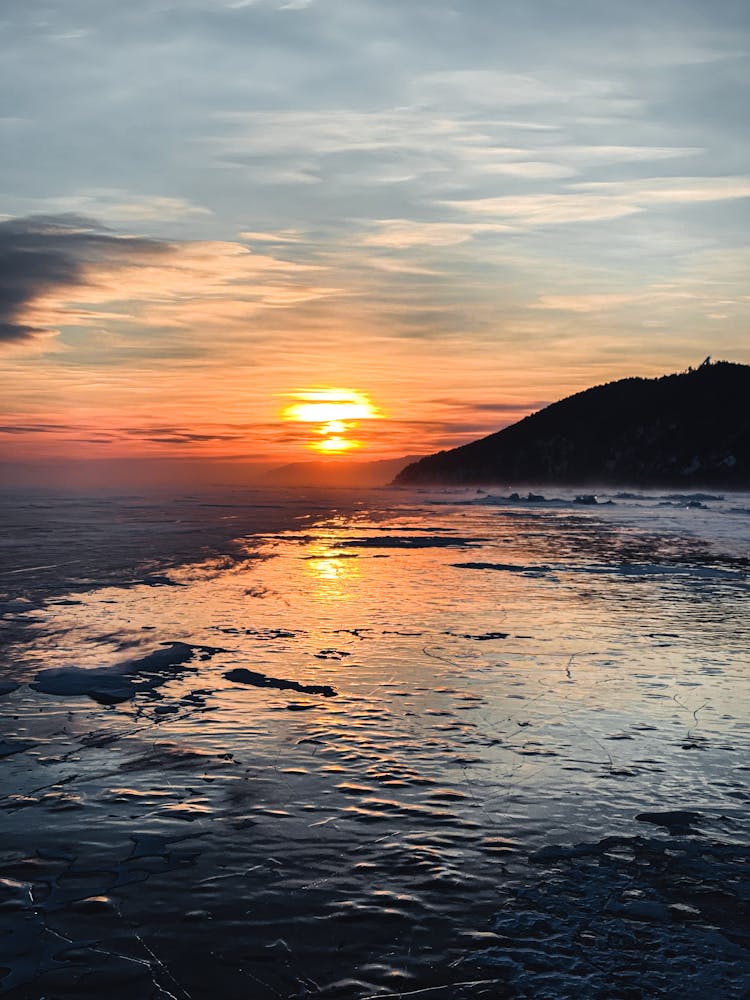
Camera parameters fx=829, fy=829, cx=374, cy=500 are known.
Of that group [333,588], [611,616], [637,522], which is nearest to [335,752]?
[611,616]

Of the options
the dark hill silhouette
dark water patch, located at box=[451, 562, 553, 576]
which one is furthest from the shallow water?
the dark hill silhouette

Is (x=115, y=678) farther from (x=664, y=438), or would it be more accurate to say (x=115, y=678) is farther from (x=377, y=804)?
(x=664, y=438)

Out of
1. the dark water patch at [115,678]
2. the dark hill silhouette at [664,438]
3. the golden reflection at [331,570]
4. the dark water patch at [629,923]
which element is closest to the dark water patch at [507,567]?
the golden reflection at [331,570]

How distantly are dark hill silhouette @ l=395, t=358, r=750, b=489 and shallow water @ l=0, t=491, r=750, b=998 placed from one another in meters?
141

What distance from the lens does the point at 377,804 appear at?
254 inches

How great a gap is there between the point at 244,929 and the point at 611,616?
11.7 m

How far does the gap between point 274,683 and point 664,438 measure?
172346mm

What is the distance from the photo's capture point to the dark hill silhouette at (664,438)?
154 meters

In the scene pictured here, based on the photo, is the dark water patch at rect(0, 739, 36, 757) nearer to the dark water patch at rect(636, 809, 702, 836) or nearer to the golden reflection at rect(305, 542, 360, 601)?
the dark water patch at rect(636, 809, 702, 836)

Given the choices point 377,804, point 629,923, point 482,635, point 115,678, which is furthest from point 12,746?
point 482,635

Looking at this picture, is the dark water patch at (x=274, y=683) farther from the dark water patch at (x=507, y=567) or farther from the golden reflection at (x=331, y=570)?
the dark water patch at (x=507, y=567)

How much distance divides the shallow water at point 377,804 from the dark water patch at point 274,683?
0.05 metres

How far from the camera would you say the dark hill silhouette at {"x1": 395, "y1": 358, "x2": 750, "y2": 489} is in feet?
507

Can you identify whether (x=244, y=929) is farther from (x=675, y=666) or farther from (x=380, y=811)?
(x=675, y=666)
